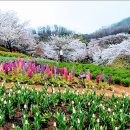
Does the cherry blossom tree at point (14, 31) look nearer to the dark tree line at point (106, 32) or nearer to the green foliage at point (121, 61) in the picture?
Result: the green foliage at point (121, 61)

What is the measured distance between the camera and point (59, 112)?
25.6 feet

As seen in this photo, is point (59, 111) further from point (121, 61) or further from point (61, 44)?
point (61, 44)

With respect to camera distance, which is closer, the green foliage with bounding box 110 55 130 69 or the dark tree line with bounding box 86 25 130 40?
the green foliage with bounding box 110 55 130 69

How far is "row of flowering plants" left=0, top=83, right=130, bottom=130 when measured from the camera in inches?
269

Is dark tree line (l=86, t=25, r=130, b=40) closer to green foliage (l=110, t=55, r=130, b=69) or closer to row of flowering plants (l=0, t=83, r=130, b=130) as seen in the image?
green foliage (l=110, t=55, r=130, b=69)

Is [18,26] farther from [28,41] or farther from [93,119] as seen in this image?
[93,119]

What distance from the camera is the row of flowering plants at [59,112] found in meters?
6.83

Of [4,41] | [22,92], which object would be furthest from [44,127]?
[4,41]

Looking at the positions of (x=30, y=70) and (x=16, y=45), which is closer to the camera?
(x=30, y=70)

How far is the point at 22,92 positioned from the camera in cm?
850

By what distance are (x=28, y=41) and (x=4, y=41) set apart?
10.4ft

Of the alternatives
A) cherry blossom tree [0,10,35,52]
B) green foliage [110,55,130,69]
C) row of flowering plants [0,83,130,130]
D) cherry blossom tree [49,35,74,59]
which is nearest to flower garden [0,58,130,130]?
row of flowering plants [0,83,130,130]

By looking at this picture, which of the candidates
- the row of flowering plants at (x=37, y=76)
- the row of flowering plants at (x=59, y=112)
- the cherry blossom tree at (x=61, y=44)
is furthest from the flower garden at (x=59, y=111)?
the cherry blossom tree at (x=61, y=44)

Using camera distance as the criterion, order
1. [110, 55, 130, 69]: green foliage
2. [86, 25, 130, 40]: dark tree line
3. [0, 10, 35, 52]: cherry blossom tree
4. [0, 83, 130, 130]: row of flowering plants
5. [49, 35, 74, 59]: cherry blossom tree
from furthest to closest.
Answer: [86, 25, 130, 40]: dark tree line
[49, 35, 74, 59]: cherry blossom tree
[0, 10, 35, 52]: cherry blossom tree
[110, 55, 130, 69]: green foliage
[0, 83, 130, 130]: row of flowering plants
